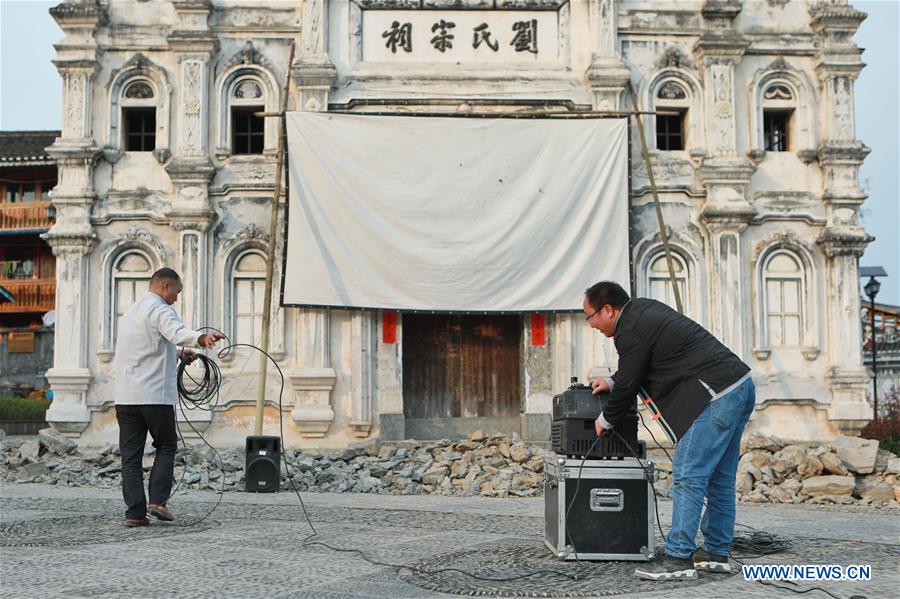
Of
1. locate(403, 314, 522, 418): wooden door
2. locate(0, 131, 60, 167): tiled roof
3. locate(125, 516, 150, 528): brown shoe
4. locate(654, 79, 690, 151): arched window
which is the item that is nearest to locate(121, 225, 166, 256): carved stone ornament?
locate(403, 314, 522, 418): wooden door

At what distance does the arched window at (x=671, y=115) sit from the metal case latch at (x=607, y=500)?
12.4 m

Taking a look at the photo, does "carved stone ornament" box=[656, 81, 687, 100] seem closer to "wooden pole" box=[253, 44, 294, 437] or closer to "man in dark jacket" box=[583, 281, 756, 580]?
"wooden pole" box=[253, 44, 294, 437]

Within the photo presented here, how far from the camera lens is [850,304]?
17234 mm

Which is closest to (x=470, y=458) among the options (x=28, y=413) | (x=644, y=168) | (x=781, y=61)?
(x=644, y=168)

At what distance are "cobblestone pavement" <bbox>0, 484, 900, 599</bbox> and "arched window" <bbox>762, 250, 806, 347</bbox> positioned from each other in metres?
7.26

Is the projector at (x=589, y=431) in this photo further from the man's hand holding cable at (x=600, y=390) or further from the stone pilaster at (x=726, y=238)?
the stone pilaster at (x=726, y=238)

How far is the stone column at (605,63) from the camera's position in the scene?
1712 centimetres

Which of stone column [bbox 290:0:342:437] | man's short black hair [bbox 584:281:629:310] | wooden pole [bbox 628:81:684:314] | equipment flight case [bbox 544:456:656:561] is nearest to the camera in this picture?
man's short black hair [bbox 584:281:629:310]

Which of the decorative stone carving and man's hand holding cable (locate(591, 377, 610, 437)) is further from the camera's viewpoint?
the decorative stone carving

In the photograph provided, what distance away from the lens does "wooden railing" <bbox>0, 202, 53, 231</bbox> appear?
3447cm

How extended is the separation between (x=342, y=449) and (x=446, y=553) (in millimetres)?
9705

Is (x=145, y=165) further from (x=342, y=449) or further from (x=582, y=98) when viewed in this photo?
(x=582, y=98)

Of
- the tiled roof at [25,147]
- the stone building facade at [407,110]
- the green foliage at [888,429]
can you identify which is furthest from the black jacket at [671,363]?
the tiled roof at [25,147]

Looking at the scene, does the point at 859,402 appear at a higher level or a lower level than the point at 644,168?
lower
